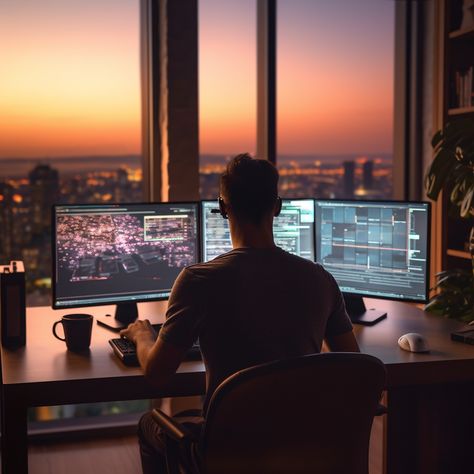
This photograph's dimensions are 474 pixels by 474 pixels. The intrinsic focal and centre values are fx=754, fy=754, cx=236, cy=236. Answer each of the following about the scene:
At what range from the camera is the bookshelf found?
3766mm

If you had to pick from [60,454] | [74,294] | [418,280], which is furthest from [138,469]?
[418,280]

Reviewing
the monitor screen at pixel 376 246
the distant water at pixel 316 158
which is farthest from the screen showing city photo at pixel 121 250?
the distant water at pixel 316 158

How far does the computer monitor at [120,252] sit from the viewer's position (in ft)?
8.48

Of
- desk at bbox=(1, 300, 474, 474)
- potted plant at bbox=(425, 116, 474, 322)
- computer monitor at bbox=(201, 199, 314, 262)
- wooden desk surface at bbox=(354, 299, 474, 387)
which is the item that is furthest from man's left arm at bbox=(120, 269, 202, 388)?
potted plant at bbox=(425, 116, 474, 322)

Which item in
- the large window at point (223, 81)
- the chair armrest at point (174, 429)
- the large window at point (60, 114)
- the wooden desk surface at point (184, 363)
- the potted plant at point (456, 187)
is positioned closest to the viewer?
the chair armrest at point (174, 429)

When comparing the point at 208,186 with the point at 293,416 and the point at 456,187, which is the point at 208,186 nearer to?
the point at 456,187

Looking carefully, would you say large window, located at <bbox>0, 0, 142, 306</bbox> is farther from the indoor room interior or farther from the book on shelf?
the book on shelf

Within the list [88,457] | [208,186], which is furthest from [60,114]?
[88,457]

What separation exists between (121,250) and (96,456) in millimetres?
1358

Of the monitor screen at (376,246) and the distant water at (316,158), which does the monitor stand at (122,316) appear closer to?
the monitor screen at (376,246)

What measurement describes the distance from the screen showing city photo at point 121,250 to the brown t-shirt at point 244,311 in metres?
0.84

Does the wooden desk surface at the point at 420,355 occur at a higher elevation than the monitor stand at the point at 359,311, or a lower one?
lower

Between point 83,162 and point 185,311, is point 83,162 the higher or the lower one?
the higher one

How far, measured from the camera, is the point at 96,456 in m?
3.56
